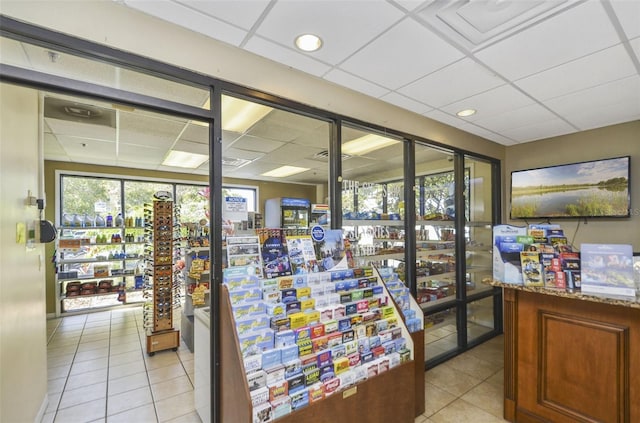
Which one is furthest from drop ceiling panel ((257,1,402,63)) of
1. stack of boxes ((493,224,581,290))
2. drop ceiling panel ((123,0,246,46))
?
stack of boxes ((493,224,581,290))

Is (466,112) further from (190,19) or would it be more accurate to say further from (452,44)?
(190,19)

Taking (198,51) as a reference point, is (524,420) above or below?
below

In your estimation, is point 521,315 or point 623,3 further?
point 521,315

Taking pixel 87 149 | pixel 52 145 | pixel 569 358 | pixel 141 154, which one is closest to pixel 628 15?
pixel 569 358

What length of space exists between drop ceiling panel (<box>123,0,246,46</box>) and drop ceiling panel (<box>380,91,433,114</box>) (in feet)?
4.94

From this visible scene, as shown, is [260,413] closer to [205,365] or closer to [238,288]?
[238,288]

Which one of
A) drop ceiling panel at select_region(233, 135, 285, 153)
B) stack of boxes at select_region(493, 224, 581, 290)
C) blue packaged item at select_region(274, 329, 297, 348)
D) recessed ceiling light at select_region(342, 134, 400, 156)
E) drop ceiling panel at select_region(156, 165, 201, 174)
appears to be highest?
drop ceiling panel at select_region(233, 135, 285, 153)

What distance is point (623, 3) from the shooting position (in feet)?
5.31

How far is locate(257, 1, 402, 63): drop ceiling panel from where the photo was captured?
1.64 metres

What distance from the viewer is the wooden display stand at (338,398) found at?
1633mm

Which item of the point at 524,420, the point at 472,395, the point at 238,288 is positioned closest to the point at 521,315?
the point at 524,420

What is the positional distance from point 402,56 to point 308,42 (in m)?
0.70

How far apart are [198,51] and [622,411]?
3.72 metres

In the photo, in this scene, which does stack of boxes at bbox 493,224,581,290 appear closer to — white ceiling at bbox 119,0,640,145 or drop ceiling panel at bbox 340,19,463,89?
white ceiling at bbox 119,0,640,145
